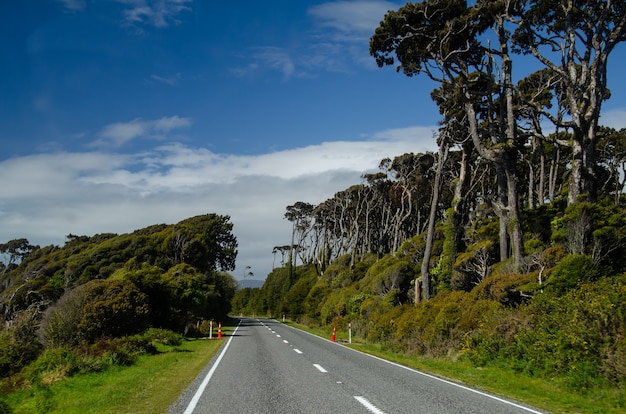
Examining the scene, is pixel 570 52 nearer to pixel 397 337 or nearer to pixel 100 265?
pixel 397 337

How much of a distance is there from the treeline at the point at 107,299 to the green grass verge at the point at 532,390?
36.2ft

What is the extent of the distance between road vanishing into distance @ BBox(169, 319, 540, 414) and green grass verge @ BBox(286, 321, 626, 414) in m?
0.69

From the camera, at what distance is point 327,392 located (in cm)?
952

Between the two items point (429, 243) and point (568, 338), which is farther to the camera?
point (429, 243)

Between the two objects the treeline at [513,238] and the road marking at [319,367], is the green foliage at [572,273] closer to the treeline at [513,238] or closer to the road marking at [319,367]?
the treeline at [513,238]

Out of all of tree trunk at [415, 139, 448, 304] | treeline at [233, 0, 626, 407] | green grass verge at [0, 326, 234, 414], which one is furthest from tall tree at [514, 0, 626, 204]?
green grass verge at [0, 326, 234, 414]

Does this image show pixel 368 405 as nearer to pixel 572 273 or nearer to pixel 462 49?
pixel 572 273

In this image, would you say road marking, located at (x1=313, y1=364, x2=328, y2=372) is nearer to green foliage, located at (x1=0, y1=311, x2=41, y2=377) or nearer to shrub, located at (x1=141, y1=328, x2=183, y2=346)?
green foliage, located at (x1=0, y1=311, x2=41, y2=377)

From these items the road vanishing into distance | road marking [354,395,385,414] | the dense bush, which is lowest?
the road vanishing into distance

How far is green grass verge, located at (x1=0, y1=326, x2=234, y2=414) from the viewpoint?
8.82 m

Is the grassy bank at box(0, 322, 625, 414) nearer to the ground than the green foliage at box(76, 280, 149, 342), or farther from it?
nearer to the ground

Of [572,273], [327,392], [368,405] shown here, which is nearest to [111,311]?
[327,392]

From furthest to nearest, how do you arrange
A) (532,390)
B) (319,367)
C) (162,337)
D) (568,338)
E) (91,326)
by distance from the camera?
(162,337) < (91,326) < (319,367) < (568,338) < (532,390)

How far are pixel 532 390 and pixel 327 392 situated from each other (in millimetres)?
4889
